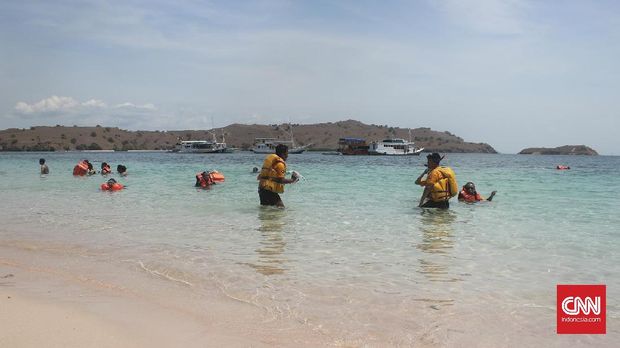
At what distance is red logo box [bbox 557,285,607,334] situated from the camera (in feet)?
16.4

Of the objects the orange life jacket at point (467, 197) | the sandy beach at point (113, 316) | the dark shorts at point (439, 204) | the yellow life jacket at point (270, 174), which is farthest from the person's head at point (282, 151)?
the sandy beach at point (113, 316)

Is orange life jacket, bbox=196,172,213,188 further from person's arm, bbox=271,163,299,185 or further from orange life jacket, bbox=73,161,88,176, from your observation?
orange life jacket, bbox=73,161,88,176

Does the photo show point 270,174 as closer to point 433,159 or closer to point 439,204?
point 433,159

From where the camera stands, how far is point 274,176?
13.8 metres

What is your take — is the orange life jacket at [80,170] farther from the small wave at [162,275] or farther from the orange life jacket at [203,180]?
the small wave at [162,275]

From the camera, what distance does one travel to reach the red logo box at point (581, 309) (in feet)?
16.4

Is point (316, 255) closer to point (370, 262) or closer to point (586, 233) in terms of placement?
point (370, 262)

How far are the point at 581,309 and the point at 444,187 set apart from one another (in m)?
8.73

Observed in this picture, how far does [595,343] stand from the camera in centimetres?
465

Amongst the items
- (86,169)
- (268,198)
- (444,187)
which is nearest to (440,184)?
(444,187)

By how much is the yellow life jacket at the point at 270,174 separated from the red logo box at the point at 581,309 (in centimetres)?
834

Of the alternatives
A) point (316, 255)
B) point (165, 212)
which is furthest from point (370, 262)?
point (165, 212)

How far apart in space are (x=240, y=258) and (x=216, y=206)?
7.82 meters

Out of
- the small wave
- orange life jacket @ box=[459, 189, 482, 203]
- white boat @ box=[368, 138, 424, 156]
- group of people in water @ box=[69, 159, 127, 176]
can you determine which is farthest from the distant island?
the small wave
